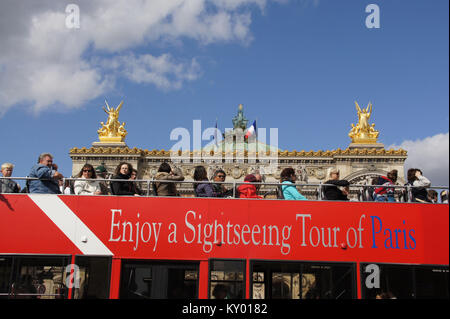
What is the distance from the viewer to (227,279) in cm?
736

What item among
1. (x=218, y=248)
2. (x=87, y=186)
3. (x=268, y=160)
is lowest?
(x=218, y=248)

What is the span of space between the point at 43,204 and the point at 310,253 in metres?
4.65

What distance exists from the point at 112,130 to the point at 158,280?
87.4ft

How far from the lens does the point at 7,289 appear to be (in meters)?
7.27

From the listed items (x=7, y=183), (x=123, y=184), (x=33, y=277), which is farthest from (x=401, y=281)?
(x=7, y=183)

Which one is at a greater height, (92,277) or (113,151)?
(113,151)

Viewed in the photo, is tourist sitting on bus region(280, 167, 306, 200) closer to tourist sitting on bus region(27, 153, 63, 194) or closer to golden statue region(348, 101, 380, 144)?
tourist sitting on bus region(27, 153, 63, 194)

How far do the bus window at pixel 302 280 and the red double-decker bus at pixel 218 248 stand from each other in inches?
0.7

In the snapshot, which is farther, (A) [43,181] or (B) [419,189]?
(B) [419,189]

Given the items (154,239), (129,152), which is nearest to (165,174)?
(154,239)

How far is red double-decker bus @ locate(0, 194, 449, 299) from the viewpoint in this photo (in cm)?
730

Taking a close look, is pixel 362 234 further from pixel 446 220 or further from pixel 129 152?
pixel 129 152

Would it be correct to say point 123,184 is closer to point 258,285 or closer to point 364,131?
point 258,285

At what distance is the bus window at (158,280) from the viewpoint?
7.23 m
